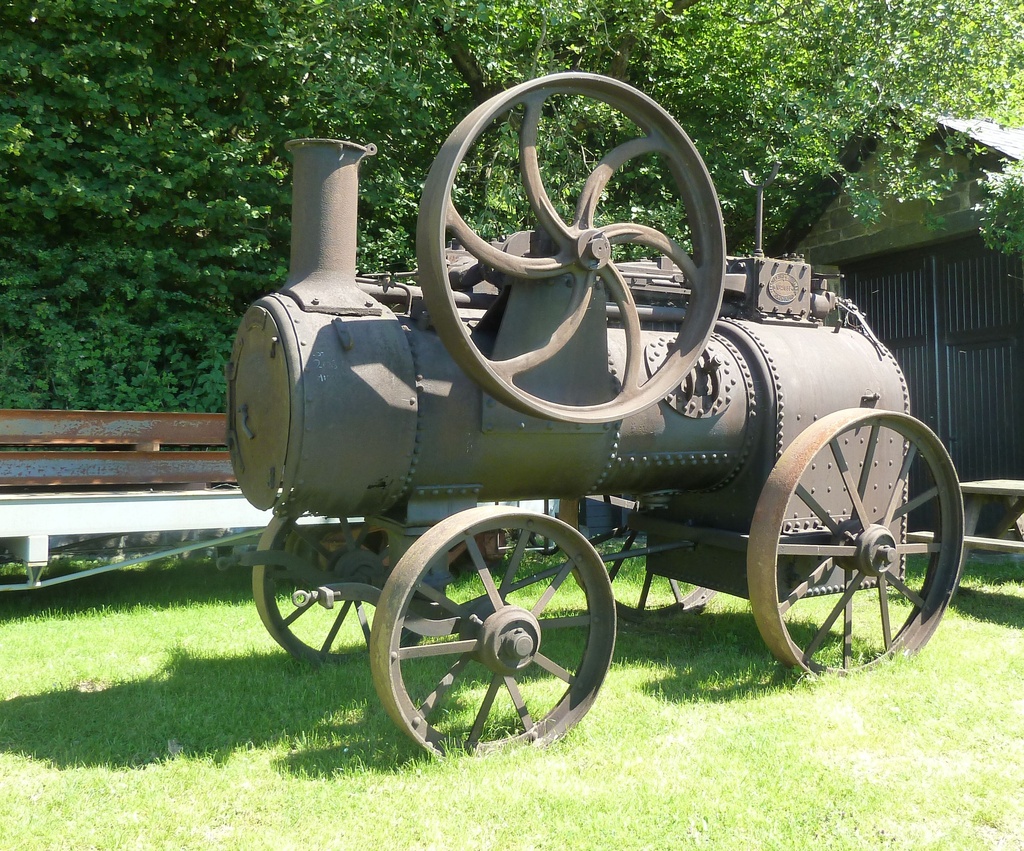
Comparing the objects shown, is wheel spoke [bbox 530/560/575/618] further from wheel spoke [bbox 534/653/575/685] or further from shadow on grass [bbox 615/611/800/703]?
shadow on grass [bbox 615/611/800/703]

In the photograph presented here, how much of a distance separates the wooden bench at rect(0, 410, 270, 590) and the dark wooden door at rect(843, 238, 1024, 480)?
5758 millimetres

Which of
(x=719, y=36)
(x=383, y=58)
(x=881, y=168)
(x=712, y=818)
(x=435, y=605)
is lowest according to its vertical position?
(x=712, y=818)

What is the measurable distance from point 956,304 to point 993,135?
1.57 meters

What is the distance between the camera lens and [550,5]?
7.59m

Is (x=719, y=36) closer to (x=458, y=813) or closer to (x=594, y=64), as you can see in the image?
(x=594, y=64)

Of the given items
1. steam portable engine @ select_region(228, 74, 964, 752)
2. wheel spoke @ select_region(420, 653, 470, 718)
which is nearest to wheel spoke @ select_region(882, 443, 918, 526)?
steam portable engine @ select_region(228, 74, 964, 752)

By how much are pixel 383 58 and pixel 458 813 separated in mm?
6566

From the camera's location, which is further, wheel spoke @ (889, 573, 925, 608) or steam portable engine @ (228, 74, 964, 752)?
wheel spoke @ (889, 573, 925, 608)

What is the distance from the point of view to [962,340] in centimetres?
790

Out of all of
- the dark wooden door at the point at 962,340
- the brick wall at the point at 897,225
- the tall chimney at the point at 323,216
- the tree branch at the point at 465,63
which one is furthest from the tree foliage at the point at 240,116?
the tall chimney at the point at 323,216

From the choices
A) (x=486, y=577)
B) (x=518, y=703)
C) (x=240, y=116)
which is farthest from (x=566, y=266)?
(x=240, y=116)

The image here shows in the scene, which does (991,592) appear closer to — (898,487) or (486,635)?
(898,487)

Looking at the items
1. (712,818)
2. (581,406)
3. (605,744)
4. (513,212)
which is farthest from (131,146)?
(712,818)

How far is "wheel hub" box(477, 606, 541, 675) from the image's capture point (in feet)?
10.5
